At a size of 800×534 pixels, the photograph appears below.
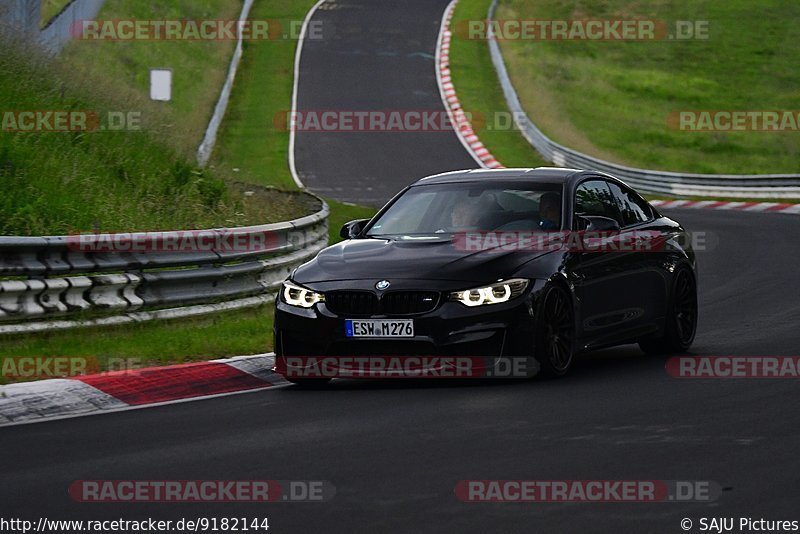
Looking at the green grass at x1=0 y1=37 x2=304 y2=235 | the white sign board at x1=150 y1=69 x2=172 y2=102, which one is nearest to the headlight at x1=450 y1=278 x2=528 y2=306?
the green grass at x1=0 y1=37 x2=304 y2=235

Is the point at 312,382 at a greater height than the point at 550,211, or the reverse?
the point at 550,211

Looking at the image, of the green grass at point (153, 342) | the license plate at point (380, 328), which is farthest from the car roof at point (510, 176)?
the green grass at point (153, 342)

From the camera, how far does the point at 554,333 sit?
395 inches

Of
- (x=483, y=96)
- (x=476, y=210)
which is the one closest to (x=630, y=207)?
(x=476, y=210)

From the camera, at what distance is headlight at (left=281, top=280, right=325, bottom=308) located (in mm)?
9906

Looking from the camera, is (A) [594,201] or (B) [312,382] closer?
(B) [312,382]

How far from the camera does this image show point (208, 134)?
1467 inches

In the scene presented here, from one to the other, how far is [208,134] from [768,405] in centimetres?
2950

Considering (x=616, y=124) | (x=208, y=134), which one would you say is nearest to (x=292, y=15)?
(x=616, y=124)

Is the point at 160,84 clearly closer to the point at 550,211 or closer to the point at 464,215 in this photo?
the point at 464,215

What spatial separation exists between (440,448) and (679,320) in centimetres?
482

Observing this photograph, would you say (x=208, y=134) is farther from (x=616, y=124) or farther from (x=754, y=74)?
(x=754, y=74)

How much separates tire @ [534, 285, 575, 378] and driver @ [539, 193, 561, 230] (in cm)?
64

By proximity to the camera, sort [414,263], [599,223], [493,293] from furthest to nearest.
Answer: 1. [599,223]
2. [414,263]
3. [493,293]
